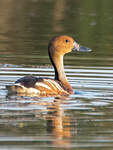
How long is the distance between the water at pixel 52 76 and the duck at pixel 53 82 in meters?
0.20

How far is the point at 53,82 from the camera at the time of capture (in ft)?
36.1

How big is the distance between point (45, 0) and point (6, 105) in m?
25.8

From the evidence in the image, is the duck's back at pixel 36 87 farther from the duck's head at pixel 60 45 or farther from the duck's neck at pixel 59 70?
the duck's head at pixel 60 45

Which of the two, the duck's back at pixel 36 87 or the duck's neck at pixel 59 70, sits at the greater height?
the duck's neck at pixel 59 70

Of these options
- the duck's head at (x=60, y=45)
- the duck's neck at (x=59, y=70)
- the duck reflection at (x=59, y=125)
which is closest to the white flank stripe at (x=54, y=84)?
the duck's neck at (x=59, y=70)

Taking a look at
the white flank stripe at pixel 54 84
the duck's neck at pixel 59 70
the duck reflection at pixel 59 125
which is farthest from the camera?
the duck's neck at pixel 59 70

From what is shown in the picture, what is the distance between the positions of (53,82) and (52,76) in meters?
2.26

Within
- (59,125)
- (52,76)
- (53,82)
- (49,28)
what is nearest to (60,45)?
(53,82)

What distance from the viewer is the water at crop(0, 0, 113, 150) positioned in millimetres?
7676

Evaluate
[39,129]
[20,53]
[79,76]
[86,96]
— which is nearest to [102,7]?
[20,53]

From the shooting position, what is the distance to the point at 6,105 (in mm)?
9531

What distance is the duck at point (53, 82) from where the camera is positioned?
412 inches

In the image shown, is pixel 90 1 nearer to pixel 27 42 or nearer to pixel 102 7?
pixel 102 7

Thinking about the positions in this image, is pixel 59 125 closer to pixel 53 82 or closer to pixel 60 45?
pixel 53 82
